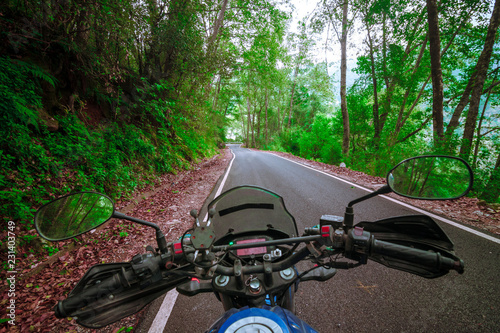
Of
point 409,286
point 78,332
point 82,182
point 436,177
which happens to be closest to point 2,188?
point 82,182

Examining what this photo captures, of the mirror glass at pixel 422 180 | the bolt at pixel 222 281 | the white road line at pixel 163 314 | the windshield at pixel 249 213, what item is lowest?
the white road line at pixel 163 314

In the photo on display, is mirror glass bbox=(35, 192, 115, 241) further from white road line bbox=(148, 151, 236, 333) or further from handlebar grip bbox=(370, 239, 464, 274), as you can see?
handlebar grip bbox=(370, 239, 464, 274)

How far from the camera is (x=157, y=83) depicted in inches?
297

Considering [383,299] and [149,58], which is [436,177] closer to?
[383,299]

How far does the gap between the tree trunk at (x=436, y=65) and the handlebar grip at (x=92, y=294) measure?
8793mm

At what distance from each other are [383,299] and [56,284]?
428cm

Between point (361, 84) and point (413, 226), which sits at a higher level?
point (361, 84)

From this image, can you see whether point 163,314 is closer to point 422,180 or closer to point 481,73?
point 422,180

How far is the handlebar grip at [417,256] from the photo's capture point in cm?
90

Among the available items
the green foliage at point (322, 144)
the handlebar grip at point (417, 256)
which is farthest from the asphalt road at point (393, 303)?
the green foliage at point (322, 144)

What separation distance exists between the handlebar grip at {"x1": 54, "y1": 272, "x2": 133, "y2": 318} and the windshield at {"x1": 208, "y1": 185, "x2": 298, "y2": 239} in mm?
712

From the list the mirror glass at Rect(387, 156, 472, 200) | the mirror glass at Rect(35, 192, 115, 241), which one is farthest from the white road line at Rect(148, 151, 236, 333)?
the mirror glass at Rect(387, 156, 472, 200)

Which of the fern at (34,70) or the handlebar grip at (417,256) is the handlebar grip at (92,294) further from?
the fern at (34,70)

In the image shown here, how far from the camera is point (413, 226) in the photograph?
42.8 inches
